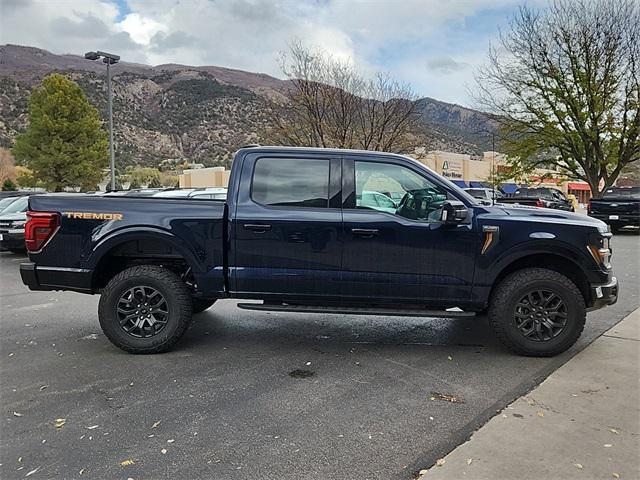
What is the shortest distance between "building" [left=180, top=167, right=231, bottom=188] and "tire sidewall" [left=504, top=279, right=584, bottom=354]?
42.3 meters

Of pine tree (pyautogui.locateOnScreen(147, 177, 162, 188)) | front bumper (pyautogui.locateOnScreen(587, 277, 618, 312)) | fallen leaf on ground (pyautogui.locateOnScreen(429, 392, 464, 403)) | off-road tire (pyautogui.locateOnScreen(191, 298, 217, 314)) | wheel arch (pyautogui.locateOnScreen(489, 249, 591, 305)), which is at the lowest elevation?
fallen leaf on ground (pyautogui.locateOnScreen(429, 392, 464, 403))

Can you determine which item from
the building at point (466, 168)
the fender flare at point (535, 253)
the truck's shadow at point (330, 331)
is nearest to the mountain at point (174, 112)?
the building at point (466, 168)

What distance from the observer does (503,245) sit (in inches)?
192

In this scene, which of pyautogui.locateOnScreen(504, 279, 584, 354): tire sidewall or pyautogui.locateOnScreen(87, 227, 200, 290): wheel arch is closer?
pyautogui.locateOnScreen(504, 279, 584, 354): tire sidewall

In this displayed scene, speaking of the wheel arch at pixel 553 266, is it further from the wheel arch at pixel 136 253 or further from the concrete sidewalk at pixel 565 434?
the wheel arch at pixel 136 253

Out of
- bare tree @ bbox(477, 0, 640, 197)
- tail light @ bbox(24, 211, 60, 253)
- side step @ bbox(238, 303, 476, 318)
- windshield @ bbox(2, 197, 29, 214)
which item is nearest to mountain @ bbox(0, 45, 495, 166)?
A: bare tree @ bbox(477, 0, 640, 197)

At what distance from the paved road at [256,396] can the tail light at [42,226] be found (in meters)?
1.17

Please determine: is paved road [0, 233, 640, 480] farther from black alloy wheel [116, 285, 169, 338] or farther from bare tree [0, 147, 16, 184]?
bare tree [0, 147, 16, 184]

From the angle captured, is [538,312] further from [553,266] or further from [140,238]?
[140,238]

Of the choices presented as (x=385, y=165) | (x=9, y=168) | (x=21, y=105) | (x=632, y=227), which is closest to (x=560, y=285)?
(x=385, y=165)

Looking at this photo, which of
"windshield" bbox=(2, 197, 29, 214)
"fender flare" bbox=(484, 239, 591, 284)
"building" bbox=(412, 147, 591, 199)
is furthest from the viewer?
"building" bbox=(412, 147, 591, 199)

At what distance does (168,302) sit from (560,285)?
3.85 meters

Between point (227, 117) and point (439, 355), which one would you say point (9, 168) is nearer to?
point (227, 117)

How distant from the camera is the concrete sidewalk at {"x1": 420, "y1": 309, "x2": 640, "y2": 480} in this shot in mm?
2984
